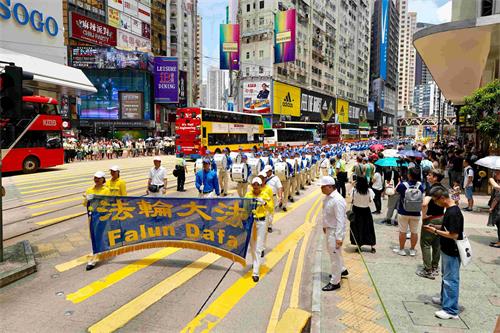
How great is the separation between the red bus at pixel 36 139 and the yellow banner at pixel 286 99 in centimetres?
4371

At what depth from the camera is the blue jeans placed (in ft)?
17.1

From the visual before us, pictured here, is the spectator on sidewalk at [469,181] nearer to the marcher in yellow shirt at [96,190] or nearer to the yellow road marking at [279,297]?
the yellow road marking at [279,297]

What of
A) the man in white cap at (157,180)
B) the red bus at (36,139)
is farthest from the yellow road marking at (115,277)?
the red bus at (36,139)

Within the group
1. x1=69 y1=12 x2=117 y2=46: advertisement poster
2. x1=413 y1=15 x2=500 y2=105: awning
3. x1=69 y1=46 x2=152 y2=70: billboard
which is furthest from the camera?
x1=69 y1=46 x2=152 y2=70: billboard

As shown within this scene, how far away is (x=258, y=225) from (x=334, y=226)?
146cm

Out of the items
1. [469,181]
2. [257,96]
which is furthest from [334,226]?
[257,96]

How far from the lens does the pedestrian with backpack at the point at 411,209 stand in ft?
25.2

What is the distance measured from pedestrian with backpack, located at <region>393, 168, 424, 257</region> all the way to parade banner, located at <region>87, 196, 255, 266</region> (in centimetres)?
340

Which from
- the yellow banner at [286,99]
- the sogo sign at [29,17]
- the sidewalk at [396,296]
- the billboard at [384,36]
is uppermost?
the billboard at [384,36]

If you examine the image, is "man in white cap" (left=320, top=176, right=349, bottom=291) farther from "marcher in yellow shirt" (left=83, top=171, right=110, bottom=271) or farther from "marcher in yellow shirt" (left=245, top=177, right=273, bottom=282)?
"marcher in yellow shirt" (left=83, top=171, right=110, bottom=271)

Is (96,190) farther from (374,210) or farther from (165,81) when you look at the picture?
(165,81)

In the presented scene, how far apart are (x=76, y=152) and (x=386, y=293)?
32643mm

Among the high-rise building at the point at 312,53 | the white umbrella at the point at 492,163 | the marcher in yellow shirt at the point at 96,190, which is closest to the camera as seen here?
the marcher in yellow shirt at the point at 96,190

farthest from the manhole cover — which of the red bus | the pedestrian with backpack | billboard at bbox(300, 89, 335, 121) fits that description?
billboard at bbox(300, 89, 335, 121)
